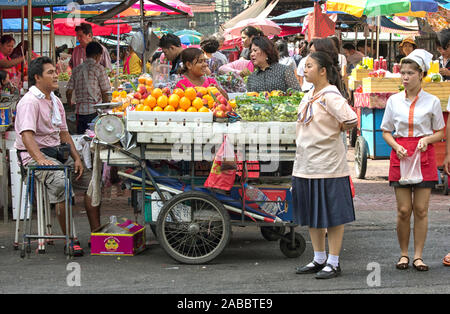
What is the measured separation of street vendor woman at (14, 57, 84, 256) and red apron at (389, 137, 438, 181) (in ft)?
9.77

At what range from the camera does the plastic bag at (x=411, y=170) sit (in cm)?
590

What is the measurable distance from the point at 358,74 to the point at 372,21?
5.27 metres

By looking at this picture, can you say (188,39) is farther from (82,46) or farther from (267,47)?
(267,47)

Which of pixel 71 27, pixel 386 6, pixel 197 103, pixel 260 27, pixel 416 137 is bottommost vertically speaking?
pixel 416 137

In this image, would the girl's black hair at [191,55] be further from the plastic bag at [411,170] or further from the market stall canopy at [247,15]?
the market stall canopy at [247,15]

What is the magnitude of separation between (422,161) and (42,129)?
350 centimetres

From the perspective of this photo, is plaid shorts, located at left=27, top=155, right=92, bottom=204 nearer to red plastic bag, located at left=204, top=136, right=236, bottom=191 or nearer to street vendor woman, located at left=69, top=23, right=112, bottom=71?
red plastic bag, located at left=204, top=136, right=236, bottom=191

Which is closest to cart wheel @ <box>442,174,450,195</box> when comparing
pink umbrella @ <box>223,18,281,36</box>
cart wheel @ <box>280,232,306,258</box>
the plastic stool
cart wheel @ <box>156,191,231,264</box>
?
cart wheel @ <box>280,232,306,258</box>

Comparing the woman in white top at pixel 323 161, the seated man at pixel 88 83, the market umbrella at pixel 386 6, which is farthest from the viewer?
the market umbrella at pixel 386 6

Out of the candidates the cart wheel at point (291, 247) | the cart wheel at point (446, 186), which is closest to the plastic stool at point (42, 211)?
the cart wheel at point (291, 247)

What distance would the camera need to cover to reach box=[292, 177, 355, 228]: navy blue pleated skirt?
5.74 metres

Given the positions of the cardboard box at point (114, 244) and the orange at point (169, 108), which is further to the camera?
the cardboard box at point (114, 244)

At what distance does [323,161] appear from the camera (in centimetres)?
571

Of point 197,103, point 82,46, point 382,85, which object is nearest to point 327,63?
point 197,103
